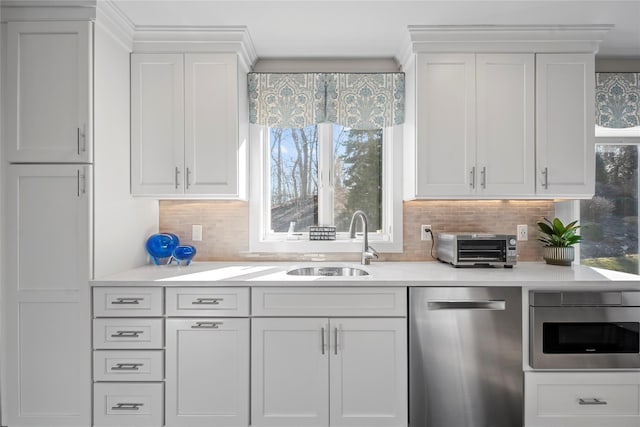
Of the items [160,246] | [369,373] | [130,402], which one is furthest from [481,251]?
[130,402]

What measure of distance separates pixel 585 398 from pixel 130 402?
8.07ft

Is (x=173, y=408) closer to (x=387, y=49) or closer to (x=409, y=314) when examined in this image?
(x=409, y=314)

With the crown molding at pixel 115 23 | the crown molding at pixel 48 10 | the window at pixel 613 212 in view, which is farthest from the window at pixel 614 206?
the crown molding at pixel 48 10

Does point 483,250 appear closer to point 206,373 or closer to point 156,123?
point 206,373

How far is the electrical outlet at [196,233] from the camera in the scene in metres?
2.82

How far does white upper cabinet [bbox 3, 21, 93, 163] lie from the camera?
207 centimetres

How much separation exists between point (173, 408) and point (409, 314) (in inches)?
53.8

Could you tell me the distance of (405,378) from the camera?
2096 mm

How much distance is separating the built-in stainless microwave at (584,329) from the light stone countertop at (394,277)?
0.07 meters

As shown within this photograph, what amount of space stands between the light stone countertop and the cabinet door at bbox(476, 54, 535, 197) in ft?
1.79

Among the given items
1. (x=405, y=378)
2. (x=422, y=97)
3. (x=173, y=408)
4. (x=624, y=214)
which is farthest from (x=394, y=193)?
(x=173, y=408)

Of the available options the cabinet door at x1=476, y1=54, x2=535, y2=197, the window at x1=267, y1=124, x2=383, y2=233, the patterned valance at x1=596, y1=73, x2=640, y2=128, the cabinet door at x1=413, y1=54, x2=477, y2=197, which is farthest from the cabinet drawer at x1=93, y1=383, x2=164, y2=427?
the patterned valance at x1=596, y1=73, x2=640, y2=128

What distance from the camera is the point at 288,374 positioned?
2088 millimetres

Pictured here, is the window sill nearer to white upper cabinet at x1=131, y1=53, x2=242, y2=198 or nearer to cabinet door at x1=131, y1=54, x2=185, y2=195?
white upper cabinet at x1=131, y1=53, x2=242, y2=198
